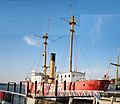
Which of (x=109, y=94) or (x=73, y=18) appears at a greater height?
(x=73, y=18)

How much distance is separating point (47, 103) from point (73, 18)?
57.3ft

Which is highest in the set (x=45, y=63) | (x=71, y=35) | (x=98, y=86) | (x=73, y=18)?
(x=73, y=18)

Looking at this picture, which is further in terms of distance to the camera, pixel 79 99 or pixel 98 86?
pixel 98 86

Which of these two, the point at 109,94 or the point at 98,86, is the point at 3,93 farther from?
the point at 109,94

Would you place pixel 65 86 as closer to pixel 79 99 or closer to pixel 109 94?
pixel 79 99

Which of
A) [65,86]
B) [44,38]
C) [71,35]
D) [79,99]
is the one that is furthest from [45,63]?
[79,99]

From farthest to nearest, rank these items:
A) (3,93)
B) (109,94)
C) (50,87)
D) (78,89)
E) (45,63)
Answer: (45,63)
(3,93)
(50,87)
(78,89)
(109,94)

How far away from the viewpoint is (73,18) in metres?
46.9

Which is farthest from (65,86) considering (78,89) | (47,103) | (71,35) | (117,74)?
(117,74)

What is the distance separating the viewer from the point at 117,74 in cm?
8125

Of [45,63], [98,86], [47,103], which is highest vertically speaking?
[45,63]

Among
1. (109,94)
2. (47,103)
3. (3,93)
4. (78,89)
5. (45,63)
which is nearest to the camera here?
(109,94)

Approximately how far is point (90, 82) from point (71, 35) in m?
12.0

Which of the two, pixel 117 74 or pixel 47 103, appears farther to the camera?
pixel 117 74
